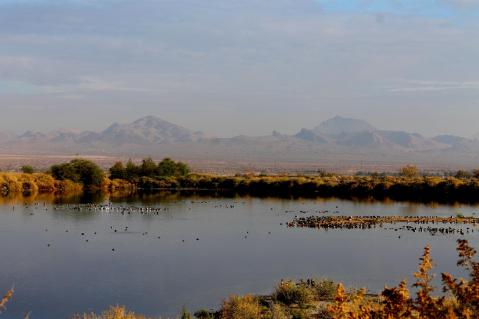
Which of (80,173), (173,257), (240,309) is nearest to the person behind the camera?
(240,309)

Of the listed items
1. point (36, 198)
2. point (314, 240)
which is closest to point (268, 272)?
point (314, 240)

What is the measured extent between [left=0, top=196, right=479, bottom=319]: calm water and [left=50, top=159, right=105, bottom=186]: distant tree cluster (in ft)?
82.3

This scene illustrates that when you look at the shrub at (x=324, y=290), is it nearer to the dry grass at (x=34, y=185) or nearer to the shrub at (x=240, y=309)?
the shrub at (x=240, y=309)

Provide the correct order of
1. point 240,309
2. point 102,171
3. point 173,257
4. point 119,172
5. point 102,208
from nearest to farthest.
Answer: point 240,309
point 173,257
point 102,208
point 102,171
point 119,172

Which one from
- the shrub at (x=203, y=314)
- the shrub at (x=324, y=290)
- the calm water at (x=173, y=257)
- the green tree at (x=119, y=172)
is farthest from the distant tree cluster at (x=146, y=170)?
the shrub at (x=203, y=314)

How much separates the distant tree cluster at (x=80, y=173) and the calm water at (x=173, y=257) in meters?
25.1

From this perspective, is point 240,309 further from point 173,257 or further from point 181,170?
point 181,170

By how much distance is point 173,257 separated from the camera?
87.6ft

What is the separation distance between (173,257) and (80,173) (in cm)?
4658

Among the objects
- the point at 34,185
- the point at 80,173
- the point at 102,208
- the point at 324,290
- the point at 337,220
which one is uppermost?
the point at 80,173

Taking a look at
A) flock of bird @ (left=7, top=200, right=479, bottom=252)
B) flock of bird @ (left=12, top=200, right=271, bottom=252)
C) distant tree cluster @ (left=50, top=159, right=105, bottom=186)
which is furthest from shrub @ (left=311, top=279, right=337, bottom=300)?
distant tree cluster @ (left=50, top=159, right=105, bottom=186)

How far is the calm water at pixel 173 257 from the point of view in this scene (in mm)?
19391

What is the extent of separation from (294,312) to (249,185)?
180ft

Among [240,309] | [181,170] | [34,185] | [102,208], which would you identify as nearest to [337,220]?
[102,208]
